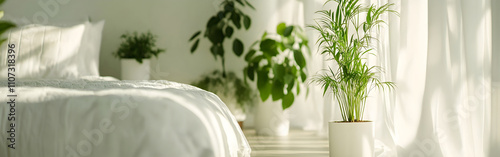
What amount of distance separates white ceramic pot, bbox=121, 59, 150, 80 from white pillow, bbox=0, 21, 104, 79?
511 mm

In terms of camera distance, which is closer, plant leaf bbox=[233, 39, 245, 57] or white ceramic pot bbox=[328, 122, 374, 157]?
white ceramic pot bbox=[328, 122, 374, 157]

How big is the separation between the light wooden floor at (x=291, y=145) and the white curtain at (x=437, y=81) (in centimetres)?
53

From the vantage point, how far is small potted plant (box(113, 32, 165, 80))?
473 centimetres

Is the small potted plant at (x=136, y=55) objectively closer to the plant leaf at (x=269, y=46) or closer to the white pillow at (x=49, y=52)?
the white pillow at (x=49, y=52)

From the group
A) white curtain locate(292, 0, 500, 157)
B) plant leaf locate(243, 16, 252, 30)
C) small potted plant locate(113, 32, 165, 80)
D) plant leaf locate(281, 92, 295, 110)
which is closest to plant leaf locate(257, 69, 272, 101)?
plant leaf locate(281, 92, 295, 110)

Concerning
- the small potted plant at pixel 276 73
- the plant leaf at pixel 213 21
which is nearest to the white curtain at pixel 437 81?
the small potted plant at pixel 276 73

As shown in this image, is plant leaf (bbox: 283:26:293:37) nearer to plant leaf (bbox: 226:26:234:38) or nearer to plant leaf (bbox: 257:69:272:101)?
plant leaf (bbox: 257:69:272:101)

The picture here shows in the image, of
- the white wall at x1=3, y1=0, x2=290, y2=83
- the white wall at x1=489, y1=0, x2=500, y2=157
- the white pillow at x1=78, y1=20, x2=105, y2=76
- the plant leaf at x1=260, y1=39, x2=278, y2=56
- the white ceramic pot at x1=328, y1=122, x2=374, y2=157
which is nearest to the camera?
the white wall at x1=489, y1=0, x2=500, y2=157

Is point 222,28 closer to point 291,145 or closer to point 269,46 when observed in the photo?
point 269,46

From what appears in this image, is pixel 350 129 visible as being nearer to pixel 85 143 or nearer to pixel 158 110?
pixel 158 110

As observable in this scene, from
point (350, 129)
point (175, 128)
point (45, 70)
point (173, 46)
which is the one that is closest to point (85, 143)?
point (175, 128)

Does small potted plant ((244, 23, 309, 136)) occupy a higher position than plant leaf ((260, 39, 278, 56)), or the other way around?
plant leaf ((260, 39, 278, 56))

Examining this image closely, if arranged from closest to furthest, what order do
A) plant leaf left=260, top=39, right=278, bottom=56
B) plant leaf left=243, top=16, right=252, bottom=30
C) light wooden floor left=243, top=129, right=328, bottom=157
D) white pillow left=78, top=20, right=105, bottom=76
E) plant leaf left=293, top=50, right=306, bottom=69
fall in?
light wooden floor left=243, top=129, right=328, bottom=157, white pillow left=78, top=20, right=105, bottom=76, plant leaf left=293, top=50, right=306, bottom=69, plant leaf left=260, top=39, right=278, bottom=56, plant leaf left=243, top=16, right=252, bottom=30

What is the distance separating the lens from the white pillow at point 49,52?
3.74 metres
